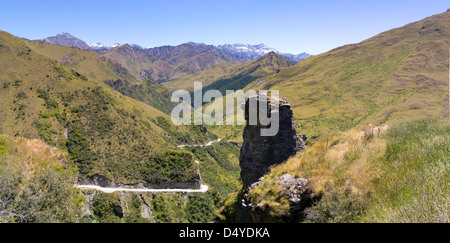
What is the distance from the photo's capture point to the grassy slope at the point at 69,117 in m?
67.1

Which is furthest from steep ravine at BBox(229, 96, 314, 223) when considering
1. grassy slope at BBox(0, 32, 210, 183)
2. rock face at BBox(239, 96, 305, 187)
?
grassy slope at BBox(0, 32, 210, 183)

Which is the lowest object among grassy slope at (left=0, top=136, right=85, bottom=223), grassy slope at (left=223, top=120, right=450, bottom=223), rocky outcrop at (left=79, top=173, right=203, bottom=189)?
rocky outcrop at (left=79, top=173, right=203, bottom=189)

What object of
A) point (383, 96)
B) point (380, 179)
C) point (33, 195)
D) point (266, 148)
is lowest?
point (33, 195)

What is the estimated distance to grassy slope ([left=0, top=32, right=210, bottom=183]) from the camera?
2643 inches

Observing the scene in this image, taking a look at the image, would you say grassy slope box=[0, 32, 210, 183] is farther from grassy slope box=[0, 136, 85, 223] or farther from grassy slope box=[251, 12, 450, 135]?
grassy slope box=[251, 12, 450, 135]

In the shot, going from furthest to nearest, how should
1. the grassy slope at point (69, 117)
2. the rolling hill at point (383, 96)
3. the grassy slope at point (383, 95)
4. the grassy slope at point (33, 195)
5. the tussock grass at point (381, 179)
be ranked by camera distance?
the grassy slope at point (383, 95) < the rolling hill at point (383, 96) < the grassy slope at point (69, 117) < the grassy slope at point (33, 195) < the tussock grass at point (381, 179)

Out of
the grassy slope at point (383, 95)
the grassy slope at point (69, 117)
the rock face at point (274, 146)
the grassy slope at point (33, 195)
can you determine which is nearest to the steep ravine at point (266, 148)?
the rock face at point (274, 146)

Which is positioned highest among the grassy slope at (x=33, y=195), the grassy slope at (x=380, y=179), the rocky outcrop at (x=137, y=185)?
the grassy slope at (x=380, y=179)

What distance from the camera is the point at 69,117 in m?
79.9

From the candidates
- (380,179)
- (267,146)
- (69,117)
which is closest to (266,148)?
(267,146)

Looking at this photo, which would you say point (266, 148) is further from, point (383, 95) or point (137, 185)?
point (383, 95)

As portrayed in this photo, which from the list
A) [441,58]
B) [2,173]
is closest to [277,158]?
[2,173]

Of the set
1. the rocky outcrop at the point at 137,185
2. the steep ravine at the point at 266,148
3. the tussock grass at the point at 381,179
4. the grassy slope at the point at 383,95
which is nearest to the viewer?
the tussock grass at the point at 381,179

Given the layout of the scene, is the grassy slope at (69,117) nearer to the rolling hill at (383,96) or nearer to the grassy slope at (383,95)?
the rolling hill at (383,96)
